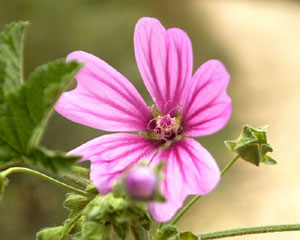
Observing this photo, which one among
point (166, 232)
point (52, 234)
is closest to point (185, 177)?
point (166, 232)

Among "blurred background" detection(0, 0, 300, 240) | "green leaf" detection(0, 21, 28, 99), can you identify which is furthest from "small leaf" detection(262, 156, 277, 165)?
"blurred background" detection(0, 0, 300, 240)

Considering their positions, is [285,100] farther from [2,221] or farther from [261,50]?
[2,221]

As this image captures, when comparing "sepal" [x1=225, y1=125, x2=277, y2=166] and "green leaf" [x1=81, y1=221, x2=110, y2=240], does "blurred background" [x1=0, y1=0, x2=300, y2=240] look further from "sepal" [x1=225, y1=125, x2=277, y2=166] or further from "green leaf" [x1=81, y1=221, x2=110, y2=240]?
"green leaf" [x1=81, y1=221, x2=110, y2=240]

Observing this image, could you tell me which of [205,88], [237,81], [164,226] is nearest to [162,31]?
[205,88]

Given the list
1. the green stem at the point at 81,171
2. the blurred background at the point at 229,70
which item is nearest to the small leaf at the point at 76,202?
the green stem at the point at 81,171

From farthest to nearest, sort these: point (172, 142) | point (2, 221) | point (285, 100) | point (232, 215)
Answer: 1. point (285, 100)
2. point (232, 215)
3. point (2, 221)
4. point (172, 142)

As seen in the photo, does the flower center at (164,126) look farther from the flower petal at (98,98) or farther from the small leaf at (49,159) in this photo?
the small leaf at (49,159)

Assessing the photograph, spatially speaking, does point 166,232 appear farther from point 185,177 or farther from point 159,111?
point 159,111
